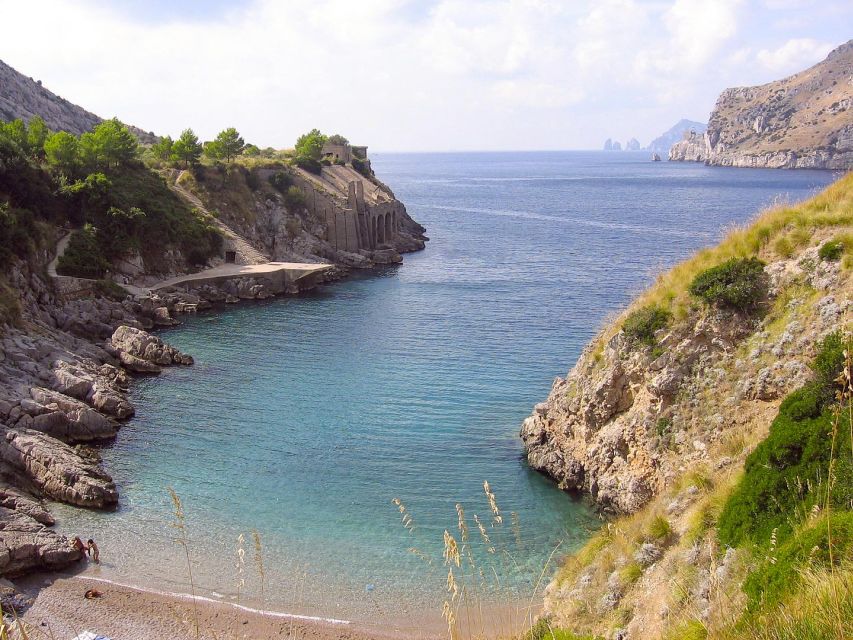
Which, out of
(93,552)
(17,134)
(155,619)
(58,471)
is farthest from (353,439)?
(17,134)

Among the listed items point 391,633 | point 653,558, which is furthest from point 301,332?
point 653,558

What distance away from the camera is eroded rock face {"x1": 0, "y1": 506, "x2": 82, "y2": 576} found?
71.3 feet

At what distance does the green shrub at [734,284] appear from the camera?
2208 cm

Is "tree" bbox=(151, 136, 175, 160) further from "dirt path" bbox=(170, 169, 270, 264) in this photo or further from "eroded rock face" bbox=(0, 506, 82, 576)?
"eroded rock face" bbox=(0, 506, 82, 576)

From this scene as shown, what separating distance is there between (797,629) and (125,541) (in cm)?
2249

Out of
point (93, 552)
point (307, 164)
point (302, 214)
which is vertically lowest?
point (93, 552)

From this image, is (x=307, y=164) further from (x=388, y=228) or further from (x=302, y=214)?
(x=388, y=228)

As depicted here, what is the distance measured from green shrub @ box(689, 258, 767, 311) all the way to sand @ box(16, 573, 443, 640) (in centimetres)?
1304

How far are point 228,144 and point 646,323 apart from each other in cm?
7060

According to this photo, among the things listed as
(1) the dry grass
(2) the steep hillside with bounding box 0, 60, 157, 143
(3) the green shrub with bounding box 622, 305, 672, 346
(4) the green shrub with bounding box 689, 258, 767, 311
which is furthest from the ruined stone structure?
(4) the green shrub with bounding box 689, 258, 767, 311

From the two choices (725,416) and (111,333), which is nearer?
(725,416)

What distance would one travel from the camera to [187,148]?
77.8 m

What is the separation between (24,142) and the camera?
210 ft

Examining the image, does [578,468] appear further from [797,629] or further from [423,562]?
[797,629]
